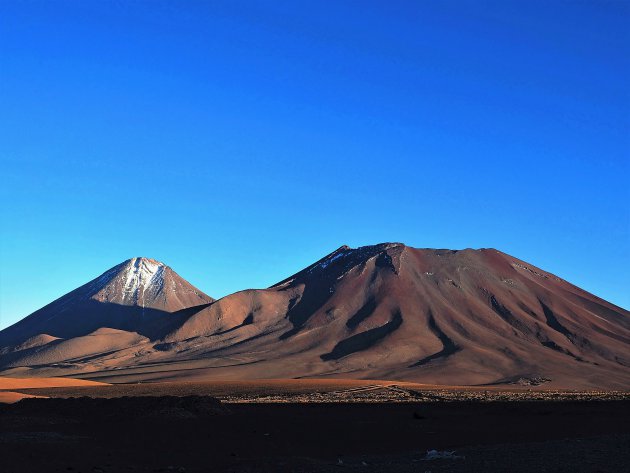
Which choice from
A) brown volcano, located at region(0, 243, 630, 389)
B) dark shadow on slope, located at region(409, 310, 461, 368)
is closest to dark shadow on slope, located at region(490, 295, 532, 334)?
brown volcano, located at region(0, 243, 630, 389)

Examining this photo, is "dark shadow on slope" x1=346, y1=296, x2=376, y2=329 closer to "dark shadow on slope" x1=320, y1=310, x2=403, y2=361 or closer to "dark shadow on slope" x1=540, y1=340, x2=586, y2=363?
"dark shadow on slope" x1=320, y1=310, x2=403, y2=361

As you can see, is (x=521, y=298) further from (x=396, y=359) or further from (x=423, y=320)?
(x=396, y=359)

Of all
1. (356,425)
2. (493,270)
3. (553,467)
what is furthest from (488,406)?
(493,270)

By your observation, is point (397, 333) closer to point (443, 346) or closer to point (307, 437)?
point (443, 346)

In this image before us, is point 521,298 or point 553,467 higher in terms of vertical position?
point 521,298

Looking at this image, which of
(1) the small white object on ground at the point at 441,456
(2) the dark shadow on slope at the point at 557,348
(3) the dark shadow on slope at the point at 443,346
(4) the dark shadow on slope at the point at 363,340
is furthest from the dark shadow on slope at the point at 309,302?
(1) the small white object on ground at the point at 441,456

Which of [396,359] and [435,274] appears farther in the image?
[435,274]
